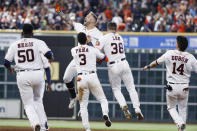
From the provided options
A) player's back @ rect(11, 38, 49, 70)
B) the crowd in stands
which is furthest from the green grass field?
player's back @ rect(11, 38, 49, 70)

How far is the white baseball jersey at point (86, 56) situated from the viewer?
1566 centimetres

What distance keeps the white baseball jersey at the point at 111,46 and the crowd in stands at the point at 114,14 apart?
8.58 meters

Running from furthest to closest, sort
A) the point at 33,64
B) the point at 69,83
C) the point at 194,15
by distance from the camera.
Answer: the point at 194,15 < the point at 69,83 < the point at 33,64

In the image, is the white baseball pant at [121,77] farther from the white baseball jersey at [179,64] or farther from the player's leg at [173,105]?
the white baseball jersey at [179,64]

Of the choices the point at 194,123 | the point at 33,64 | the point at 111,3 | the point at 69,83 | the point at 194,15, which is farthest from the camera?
the point at 111,3

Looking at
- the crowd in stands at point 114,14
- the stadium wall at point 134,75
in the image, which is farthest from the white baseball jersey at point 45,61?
the crowd in stands at point 114,14

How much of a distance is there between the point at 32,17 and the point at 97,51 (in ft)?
43.0

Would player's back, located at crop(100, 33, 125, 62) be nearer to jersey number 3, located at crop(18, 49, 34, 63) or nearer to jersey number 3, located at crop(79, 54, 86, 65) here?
jersey number 3, located at crop(79, 54, 86, 65)

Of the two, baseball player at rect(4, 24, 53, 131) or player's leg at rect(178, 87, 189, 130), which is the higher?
baseball player at rect(4, 24, 53, 131)

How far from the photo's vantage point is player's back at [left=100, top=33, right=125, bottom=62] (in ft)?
55.6

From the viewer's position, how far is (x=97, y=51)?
51.8ft

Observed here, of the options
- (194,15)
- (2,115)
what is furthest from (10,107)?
(194,15)

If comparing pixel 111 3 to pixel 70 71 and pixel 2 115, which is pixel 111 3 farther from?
pixel 70 71

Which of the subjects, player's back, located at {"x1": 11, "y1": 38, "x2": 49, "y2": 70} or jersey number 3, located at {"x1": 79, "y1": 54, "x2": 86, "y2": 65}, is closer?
player's back, located at {"x1": 11, "y1": 38, "x2": 49, "y2": 70}
